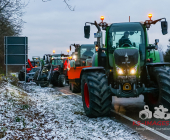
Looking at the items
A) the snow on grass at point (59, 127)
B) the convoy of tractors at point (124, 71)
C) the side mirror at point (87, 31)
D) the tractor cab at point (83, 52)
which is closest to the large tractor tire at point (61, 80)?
the tractor cab at point (83, 52)

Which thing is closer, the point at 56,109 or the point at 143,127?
the point at 143,127

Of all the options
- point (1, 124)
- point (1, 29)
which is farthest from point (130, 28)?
point (1, 29)

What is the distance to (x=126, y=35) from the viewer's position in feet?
27.7

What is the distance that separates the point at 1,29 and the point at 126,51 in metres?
15.8

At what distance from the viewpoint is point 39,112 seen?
327 inches

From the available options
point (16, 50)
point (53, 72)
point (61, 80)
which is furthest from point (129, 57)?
→ point (53, 72)

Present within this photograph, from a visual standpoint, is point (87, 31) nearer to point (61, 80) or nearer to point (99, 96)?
point (99, 96)

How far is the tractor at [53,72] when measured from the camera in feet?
65.8

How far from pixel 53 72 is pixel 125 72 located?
1369 centimetres

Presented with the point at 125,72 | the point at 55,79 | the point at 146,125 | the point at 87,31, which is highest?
the point at 87,31

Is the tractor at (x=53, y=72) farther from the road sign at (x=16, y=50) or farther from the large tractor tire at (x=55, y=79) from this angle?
the road sign at (x=16, y=50)

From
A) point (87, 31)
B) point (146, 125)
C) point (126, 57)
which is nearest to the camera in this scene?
point (146, 125)

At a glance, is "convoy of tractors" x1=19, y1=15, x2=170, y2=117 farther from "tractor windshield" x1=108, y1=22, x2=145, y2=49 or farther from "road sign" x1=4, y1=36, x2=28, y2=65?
"road sign" x1=4, y1=36, x2=28, y2=65

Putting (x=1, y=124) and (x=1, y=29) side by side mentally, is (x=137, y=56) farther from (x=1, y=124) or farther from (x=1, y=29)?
(x=1, y=29)
